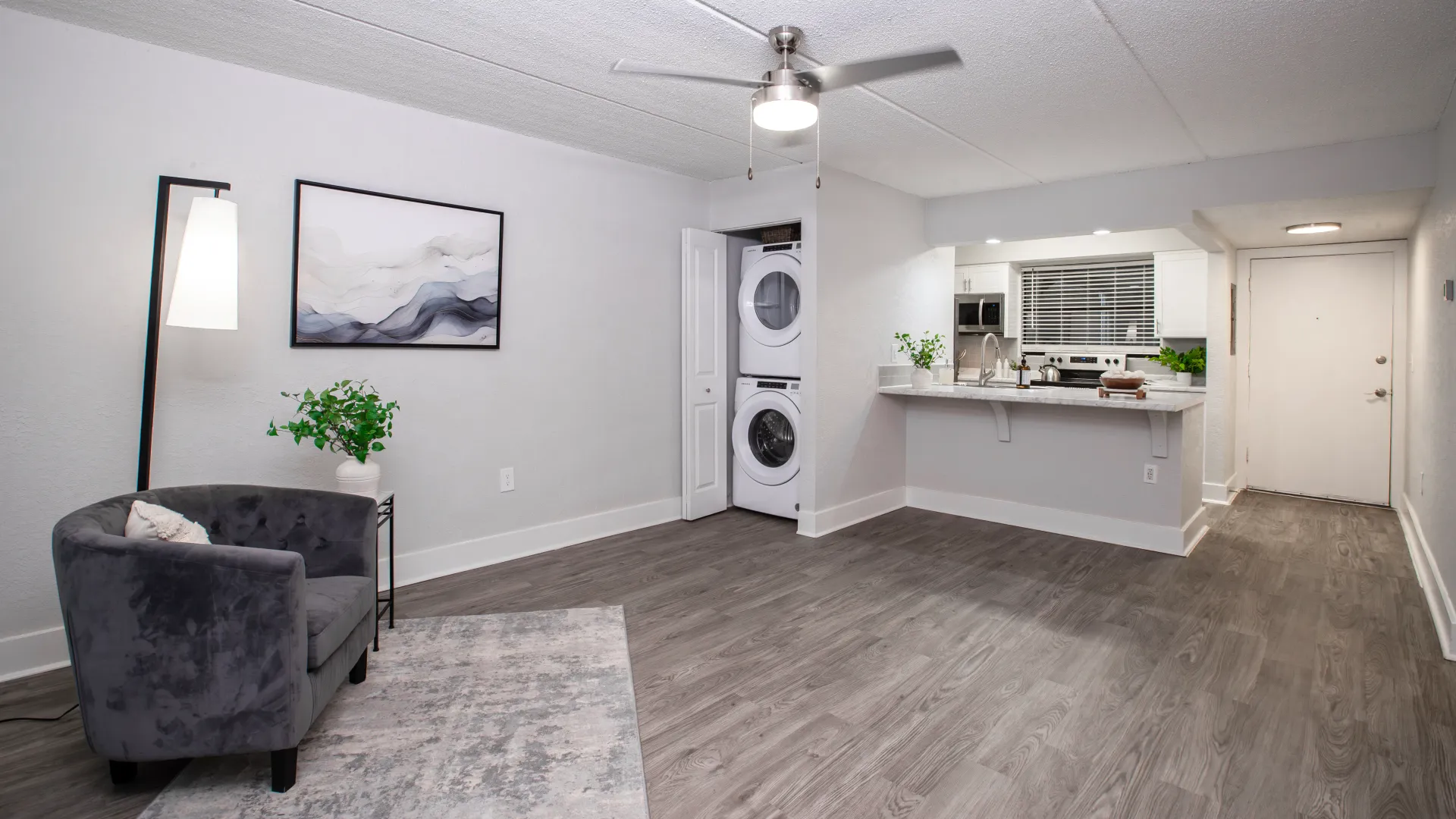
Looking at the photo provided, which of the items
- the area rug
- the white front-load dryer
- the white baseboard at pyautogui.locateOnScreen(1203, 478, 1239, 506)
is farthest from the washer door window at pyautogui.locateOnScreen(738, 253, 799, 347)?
the white baseboard at pyautogui.locateOnScreen(1203, 478, 1239, 506)

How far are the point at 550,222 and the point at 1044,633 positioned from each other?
3225mm

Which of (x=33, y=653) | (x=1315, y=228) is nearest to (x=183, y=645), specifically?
(x=33, y=653)

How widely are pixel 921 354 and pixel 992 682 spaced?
3085 mm

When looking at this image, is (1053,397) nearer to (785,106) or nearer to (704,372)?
(704,372)

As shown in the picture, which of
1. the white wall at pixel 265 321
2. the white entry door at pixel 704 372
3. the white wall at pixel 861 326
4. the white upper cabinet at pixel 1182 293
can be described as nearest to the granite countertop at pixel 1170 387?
the white upper cabinet at pixel 1182 293

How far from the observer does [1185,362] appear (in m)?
5.91

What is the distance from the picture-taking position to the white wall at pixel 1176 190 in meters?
3.67

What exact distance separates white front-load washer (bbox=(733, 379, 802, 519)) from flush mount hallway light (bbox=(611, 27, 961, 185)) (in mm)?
2390

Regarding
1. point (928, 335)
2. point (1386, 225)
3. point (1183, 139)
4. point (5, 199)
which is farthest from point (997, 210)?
point (5, 199)

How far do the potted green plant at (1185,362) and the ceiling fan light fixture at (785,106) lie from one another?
4.87 meters

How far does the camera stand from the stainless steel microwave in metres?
6.84

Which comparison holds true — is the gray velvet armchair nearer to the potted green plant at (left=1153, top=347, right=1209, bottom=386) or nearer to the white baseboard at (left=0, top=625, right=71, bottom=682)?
the white baseboard at (left=0, top=625, right=71, bottom=682)

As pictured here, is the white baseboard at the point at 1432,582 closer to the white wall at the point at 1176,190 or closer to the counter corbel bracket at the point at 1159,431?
the counter corbel bracket at the point at 1159,431

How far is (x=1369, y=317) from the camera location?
538 centimetres
